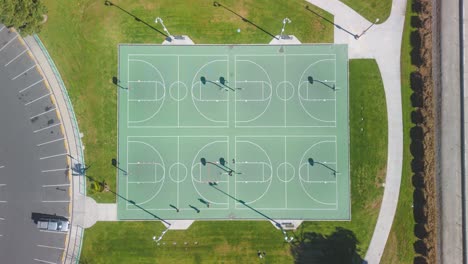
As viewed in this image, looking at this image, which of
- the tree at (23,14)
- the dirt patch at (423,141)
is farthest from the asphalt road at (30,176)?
the dirt patch at (423,141)

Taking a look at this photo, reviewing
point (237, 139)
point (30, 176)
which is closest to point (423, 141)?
point (237, 139)

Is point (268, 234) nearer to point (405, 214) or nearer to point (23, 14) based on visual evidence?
point (405, 214)

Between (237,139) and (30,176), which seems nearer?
(237,139)

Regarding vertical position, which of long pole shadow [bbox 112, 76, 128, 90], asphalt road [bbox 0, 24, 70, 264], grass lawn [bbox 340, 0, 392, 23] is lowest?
asphalt road [bbox 0, 24, 70, 264]

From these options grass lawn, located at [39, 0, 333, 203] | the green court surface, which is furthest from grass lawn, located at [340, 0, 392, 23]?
the green court surface

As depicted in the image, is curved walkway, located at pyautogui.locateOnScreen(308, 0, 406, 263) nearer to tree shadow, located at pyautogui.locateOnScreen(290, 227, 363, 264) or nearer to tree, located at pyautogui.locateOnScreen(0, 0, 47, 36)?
Result: tree shadow, located at pyautogui.locateOnScreen(290, 227, 363, 264)

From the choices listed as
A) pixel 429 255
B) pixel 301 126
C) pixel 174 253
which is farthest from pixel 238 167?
pixel 429 255

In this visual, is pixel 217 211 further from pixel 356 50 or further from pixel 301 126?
pixel 356 50
